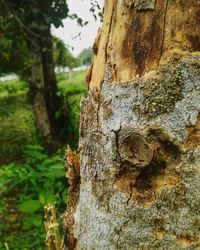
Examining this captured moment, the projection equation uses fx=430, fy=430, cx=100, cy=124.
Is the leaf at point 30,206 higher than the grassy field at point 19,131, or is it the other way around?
the leaf at point 30,206

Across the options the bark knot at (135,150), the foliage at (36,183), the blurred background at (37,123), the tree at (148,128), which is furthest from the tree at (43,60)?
the bark knot at (135,150)

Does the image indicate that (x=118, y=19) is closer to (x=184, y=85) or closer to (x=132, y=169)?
(x=184, y=85)

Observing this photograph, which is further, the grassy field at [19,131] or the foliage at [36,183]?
the grassy field at [19,131]

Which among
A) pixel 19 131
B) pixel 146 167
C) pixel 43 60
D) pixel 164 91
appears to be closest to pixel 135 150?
pixel 146 167

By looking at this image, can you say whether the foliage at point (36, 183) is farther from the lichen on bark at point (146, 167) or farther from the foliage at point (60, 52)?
the foliage at point (60, 52)

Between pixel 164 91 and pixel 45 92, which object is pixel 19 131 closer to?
pixel 45 92

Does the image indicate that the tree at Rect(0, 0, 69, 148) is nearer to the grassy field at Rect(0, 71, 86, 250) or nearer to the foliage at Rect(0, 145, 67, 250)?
the grassy field at Rect(0, 71, 86, 250)

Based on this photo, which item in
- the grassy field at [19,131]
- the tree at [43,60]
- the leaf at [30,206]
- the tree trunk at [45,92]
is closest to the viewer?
the leaf at [30,206]
